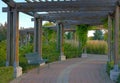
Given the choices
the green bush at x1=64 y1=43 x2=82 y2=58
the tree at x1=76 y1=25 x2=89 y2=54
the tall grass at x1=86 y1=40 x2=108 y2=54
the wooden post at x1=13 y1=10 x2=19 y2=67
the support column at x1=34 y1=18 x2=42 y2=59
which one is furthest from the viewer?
the tall grass at x1=86 y1=40 x2=108 y2=54

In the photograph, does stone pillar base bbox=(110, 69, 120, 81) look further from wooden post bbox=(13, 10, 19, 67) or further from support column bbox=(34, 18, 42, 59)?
support column bbox=(34, 18, 42, 59)

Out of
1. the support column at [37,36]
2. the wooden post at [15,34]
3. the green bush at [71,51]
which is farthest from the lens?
the green bush at [71,51]

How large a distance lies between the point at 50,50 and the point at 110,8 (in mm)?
8881

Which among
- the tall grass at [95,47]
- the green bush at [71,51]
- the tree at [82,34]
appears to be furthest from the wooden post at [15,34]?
the tall grass at [95,47]

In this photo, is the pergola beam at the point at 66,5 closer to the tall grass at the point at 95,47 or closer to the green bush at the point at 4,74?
the green bush at the point at 4,74

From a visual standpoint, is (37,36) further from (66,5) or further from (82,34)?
(82,34)

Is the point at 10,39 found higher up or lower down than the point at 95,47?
higher up

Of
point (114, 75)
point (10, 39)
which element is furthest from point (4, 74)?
point (114, 75)

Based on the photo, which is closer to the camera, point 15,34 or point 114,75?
point 114,75

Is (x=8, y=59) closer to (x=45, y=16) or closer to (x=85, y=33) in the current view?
(x=45, y=16)

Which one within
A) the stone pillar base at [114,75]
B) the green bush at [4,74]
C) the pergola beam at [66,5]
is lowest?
the stone pillar base at [114,75]

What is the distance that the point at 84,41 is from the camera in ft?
73.6

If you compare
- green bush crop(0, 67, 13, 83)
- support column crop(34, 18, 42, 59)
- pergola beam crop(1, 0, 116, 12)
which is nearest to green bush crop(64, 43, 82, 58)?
support column crop(34, 18, 42, 59)

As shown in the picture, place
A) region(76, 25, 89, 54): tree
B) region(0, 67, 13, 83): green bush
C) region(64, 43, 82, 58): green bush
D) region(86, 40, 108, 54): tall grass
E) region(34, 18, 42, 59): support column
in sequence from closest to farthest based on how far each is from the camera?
region(0, 67, 13, 83): green bush < region(34, 18, 42, 59): support column < region(64, 43, 82, 58): green bush < region(76, 25, 89, 54): tree < region(86, 40, 108, 54): tall grass
